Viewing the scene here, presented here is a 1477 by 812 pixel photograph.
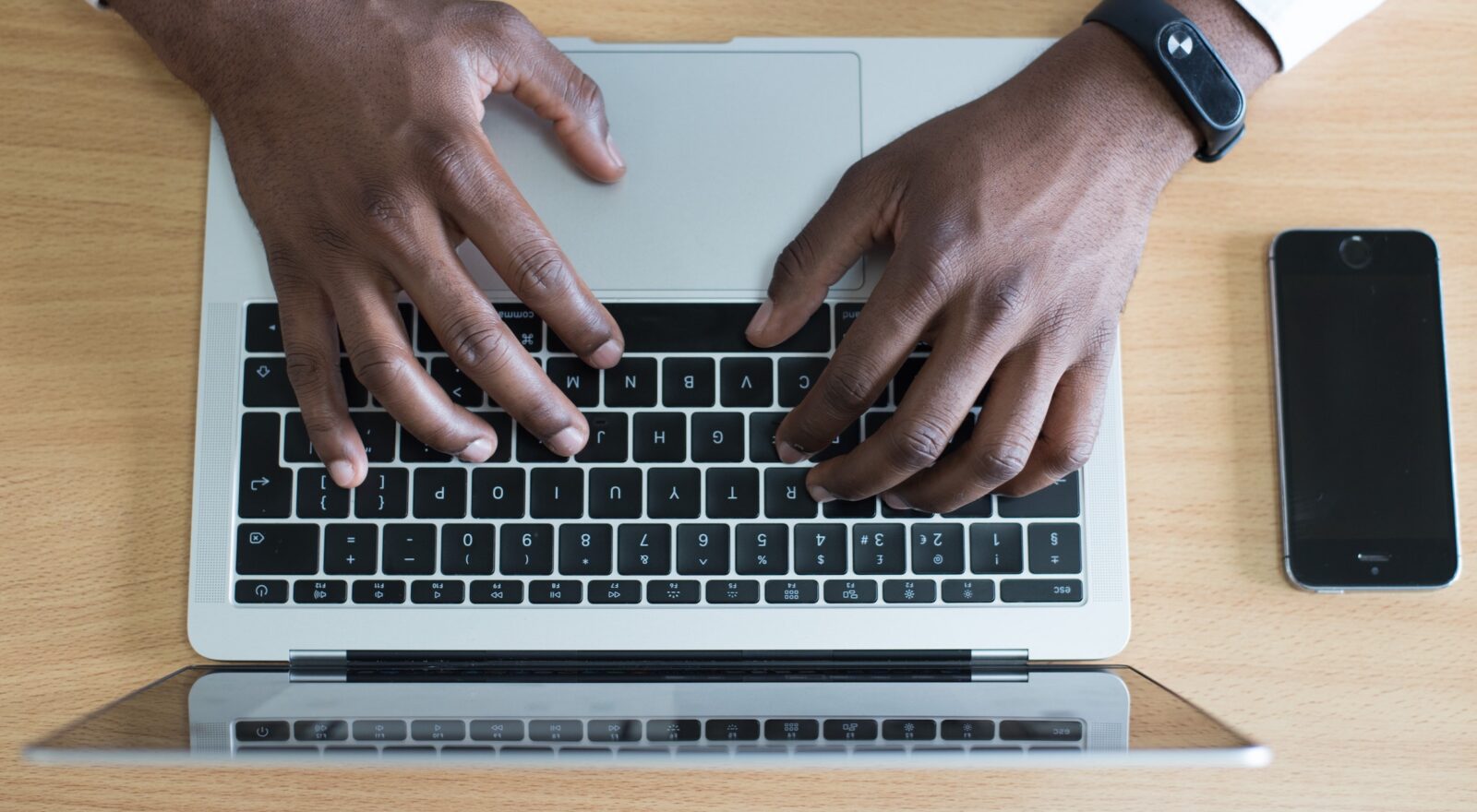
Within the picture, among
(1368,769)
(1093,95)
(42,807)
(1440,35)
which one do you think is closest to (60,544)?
(42,807)

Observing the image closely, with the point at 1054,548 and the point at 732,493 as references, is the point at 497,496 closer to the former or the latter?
the point at 732,493

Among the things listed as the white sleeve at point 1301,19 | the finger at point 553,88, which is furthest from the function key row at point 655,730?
the white sleeve at point 1301,19

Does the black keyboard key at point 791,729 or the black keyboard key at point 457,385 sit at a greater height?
the black keyboard key at point 457,385

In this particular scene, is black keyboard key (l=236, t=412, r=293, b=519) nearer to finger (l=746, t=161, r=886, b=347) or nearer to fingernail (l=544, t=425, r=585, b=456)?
fingernail (l=544, t=425, r=585, b=456)

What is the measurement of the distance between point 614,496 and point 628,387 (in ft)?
0.24

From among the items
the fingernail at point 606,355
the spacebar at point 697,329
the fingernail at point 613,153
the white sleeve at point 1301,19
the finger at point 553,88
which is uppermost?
the white sleeve at point 1301,19

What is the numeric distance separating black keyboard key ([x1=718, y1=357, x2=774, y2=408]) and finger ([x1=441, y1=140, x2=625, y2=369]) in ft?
0.30

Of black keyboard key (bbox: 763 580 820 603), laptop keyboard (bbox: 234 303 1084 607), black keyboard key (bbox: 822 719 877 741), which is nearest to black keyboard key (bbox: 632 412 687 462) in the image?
laptop keyboard (bbox: 234 303 1084 607)

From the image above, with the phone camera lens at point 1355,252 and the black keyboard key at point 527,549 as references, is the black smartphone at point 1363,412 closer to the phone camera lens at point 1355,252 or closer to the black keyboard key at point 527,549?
the phone camera lens at point 1355,252

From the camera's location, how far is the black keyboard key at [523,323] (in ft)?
2.18

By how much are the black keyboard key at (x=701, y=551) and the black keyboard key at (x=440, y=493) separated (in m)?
0.15

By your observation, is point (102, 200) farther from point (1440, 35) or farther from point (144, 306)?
point (1440, 35)

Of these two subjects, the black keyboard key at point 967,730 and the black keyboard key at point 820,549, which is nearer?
the black keyboard key at point 967,730

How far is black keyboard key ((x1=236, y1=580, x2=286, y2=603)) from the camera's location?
0.65m
